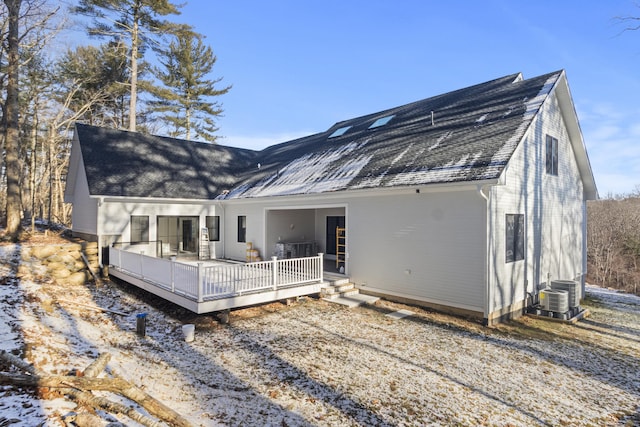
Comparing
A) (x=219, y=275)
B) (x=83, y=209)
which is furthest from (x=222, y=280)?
(x=83, y=209)

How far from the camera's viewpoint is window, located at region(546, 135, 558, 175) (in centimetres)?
1060

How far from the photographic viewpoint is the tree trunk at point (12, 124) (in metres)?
12.4

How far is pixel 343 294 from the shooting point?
1022 centimetres

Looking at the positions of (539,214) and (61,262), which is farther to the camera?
(61,262)

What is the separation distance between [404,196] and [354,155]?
376cm

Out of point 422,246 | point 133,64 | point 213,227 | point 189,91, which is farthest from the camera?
point 189,91

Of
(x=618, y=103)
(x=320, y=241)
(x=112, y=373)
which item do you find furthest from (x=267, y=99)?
(x=112, y=373)

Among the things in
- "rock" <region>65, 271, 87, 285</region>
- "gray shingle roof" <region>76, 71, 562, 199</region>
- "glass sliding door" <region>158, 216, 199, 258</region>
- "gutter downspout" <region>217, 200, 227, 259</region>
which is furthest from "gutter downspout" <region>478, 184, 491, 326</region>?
"rock" <region>65, 271, 87, 285</region>

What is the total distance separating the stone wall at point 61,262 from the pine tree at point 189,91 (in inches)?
622

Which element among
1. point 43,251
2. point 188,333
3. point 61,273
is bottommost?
point 188,333

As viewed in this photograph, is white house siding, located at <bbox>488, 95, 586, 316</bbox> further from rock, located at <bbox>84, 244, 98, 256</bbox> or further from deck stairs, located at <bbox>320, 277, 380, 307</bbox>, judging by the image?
rock, located at <bbox>84, 244, 98, 256</bbox>

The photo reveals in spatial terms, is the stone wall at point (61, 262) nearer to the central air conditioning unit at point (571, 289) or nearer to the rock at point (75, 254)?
the rock at point (75, 254)

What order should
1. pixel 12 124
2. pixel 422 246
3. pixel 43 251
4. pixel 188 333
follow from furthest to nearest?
pixel 12 124 < pixel 43 251 < pixel 422 246 < pixel 188 333

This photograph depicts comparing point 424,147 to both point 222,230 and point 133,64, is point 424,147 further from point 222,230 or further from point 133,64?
point 133,64
